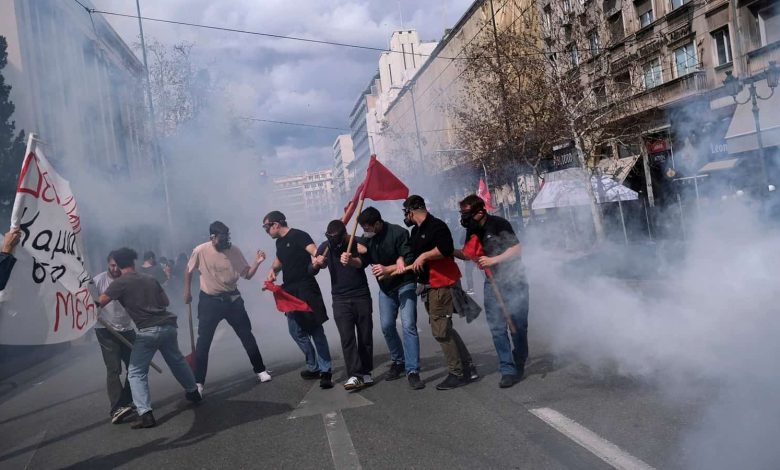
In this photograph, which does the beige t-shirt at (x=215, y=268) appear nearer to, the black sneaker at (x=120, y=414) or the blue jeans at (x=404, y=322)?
the black sneaker at (x=120, y=414)

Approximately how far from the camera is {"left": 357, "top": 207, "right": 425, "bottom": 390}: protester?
17.1 feet

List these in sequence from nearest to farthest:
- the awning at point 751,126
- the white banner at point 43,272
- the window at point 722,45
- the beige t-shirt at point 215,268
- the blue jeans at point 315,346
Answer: the white banner at point 43,272
the blue jeans at point 315,346
the beige t-shirt at point 215,268
the awning at point 751,126
the window at point 722,45

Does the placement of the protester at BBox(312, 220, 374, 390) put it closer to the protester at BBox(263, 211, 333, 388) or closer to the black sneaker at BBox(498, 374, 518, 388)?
the protester at BBox(263, 211, 333, 388)

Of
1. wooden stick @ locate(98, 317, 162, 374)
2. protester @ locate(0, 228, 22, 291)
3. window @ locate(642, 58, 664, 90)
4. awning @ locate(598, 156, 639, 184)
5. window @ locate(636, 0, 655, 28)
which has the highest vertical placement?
window @ locate(636, 0, 655, 28)

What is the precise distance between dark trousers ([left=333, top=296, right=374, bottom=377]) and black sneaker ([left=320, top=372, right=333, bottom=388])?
0.25 meters

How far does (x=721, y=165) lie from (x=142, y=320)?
6.40m

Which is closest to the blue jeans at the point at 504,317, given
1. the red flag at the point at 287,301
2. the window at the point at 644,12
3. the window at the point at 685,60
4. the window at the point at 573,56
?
the red flag at the point at 287,301

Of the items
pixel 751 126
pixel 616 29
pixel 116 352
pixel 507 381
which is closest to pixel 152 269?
pixel 116 352

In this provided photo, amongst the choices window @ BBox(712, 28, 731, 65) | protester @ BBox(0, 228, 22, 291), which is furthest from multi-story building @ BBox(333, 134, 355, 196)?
protester @ BBox(0, 228, 22, 291)

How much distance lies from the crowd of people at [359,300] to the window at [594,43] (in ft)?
43.1

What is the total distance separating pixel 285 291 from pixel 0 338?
7.15 feet

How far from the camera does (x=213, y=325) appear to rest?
587cm

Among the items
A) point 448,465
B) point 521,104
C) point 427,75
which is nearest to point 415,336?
point 448,465

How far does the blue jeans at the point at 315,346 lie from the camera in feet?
18.3
